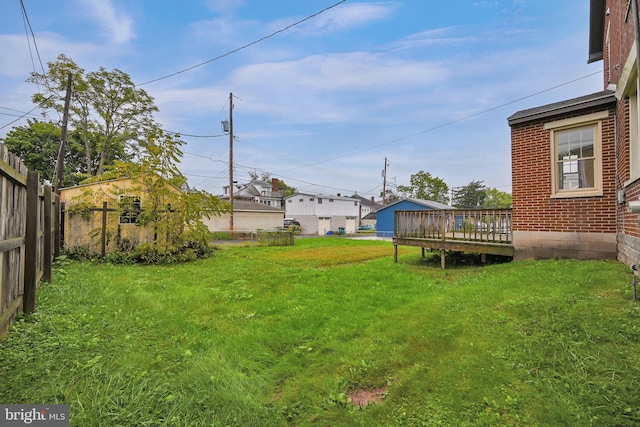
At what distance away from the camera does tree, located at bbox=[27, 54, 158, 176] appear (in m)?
25.1

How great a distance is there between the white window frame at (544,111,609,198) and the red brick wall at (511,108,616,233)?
0.22 ft

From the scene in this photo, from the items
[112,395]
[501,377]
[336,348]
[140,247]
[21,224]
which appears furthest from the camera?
[140,247]

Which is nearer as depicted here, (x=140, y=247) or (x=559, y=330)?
(x=559, y=330)

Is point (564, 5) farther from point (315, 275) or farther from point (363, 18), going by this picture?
point (315, 275)

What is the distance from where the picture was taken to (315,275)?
780 cm

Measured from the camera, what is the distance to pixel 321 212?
37500 mm

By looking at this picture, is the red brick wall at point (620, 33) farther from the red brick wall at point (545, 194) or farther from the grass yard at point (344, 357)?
the grass yard at point (344, 357)

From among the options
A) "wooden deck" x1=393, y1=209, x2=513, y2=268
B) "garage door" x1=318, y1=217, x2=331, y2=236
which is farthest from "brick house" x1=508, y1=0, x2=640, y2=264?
"garage door" x1=318, y1=217, x2=331, y2=236

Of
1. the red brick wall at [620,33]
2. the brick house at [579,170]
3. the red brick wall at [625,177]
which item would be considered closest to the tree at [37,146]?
the brick house at [579,170]

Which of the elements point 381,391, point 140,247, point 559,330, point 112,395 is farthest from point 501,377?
point 140,247

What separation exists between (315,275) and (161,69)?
11286 mm

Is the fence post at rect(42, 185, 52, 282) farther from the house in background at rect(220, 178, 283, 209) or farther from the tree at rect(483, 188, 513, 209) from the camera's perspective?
the tree at rect(483, 188, 513, 209)

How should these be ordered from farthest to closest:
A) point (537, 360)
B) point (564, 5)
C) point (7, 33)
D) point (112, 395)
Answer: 1. point (564, 5)
2. point (7, 33)
3. point (537, 360)
4. point (112, 395)

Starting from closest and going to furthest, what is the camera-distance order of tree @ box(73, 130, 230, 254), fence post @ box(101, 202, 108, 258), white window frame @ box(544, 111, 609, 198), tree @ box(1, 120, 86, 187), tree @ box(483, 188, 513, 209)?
white window frame @ box(544, 111, 609, 198) < fence post @ box(101, 202, 108, 258) < tree @ box(73, 130, 230, 254) < tree @ box(1, 120, 86, 187) < tree @ box(483, 188, 513, 209)
